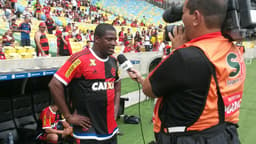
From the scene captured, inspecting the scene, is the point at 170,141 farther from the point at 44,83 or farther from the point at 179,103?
the point at 44,83

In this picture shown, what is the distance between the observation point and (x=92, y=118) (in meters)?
2.66

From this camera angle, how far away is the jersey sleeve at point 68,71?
8.43 feet

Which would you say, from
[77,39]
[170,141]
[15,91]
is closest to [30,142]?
[15,91]

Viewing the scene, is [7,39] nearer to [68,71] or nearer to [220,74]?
[68,71]

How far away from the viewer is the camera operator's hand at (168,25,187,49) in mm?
1655

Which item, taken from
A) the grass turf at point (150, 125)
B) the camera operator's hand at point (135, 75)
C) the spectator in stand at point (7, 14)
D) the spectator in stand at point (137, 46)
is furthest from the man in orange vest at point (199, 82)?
the spectator in stand at point (137, 46)

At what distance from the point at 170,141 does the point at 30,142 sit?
11.4 ft

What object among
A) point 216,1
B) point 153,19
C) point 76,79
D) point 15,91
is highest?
point 153,19

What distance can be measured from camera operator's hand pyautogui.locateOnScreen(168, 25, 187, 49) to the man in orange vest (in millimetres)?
100

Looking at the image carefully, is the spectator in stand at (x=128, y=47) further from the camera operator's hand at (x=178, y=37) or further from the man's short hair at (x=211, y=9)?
the man's short hair at (x=211, y=9)

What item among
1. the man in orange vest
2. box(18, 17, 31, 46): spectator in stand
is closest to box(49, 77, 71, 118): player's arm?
the man in orange vest

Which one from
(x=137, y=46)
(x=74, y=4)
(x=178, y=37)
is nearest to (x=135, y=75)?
(x=178, y=37)

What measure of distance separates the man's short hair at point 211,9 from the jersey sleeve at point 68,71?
4.64ft

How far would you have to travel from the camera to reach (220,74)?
141 cm
